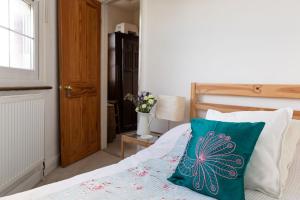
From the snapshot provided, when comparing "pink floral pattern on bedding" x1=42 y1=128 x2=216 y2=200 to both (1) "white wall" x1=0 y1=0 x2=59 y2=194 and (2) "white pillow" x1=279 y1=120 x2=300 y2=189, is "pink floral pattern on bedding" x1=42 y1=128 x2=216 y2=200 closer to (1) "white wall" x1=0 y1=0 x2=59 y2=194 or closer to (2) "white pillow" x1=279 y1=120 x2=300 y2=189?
(2) "white pillow" x1=279 y1=120 x2=300 y2=189

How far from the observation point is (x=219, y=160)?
3.34 feet

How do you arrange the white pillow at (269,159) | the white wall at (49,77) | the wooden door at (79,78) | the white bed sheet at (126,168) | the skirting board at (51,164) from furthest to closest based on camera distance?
the wooden door at (79,78)
the skirting board at (51,164)
the white wall at (49,77)
the white pillow at (269,159)
the white bed sheet at (126,168)

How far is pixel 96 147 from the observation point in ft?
11.0

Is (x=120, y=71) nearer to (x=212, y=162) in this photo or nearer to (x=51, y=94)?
(x=51, y=94)

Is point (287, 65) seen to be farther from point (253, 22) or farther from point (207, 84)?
point (207, 84)

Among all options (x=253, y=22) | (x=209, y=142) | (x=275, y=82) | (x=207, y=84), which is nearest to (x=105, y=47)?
(x=207, y=84)

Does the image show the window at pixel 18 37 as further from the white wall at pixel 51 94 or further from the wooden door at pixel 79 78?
the wooden door at pixel 79 78

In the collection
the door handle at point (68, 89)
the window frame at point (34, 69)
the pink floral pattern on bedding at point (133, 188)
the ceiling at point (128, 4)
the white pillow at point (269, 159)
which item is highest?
the ceiling at point (128, 4)

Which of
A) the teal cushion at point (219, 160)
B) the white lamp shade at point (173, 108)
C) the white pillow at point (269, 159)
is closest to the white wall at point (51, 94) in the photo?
the white lamp shade at point (173, 108)

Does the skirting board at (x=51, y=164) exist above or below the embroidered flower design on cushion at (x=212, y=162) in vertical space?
Answer: below

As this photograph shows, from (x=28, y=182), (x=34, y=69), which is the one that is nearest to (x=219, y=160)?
(x=28, y=182)

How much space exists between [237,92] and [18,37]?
200 centimetres

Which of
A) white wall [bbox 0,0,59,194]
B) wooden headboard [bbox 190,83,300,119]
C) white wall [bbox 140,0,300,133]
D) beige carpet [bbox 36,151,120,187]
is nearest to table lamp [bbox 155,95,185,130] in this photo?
wooden headboard [bbox 190,83,300,119]

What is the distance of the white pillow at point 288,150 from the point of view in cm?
114
